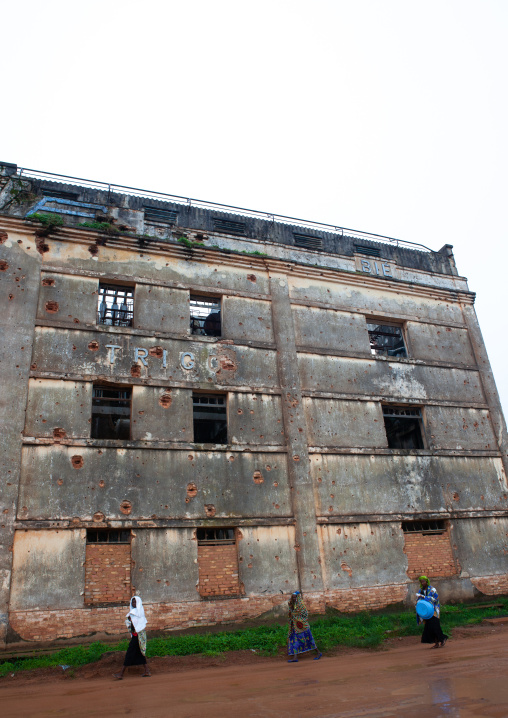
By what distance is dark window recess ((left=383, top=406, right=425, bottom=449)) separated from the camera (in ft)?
48.3

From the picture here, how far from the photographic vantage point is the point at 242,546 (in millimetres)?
11445

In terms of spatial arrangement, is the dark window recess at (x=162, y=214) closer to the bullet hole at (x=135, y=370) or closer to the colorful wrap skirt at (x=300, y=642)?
the bullet hole at (x=135, y=370)

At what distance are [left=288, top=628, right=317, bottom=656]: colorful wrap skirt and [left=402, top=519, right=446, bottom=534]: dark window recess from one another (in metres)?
5.25

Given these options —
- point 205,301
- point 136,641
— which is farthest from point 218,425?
point 136,641

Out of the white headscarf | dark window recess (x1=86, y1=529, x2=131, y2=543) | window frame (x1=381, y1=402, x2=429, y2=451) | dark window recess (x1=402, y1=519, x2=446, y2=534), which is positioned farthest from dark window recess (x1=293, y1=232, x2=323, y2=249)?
the white headscarf

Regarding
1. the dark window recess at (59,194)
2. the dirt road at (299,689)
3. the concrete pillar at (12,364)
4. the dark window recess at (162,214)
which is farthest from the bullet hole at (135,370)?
the dirt road at (299,689)

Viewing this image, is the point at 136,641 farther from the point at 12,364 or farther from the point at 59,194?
the point at 59,194

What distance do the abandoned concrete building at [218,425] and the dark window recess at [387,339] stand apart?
0.13 meters

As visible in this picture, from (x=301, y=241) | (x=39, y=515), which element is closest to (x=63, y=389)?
(x=39, y=515)

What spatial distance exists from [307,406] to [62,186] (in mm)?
8917

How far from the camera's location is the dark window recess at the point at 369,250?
56.0 feet

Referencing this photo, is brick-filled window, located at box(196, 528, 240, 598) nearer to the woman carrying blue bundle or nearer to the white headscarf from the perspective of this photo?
the white headscarf

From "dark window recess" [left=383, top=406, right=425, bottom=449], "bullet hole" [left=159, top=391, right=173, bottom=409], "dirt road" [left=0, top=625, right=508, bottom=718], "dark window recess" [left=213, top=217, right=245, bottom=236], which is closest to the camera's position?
"dirt road" [left=0, top=625, right=508, bottom=718]

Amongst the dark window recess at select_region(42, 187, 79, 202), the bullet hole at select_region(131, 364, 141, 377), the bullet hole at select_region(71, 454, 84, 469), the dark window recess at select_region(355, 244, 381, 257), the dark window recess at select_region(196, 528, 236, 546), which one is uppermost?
the dark window recess at select_region(42, 187, 79, 202)
